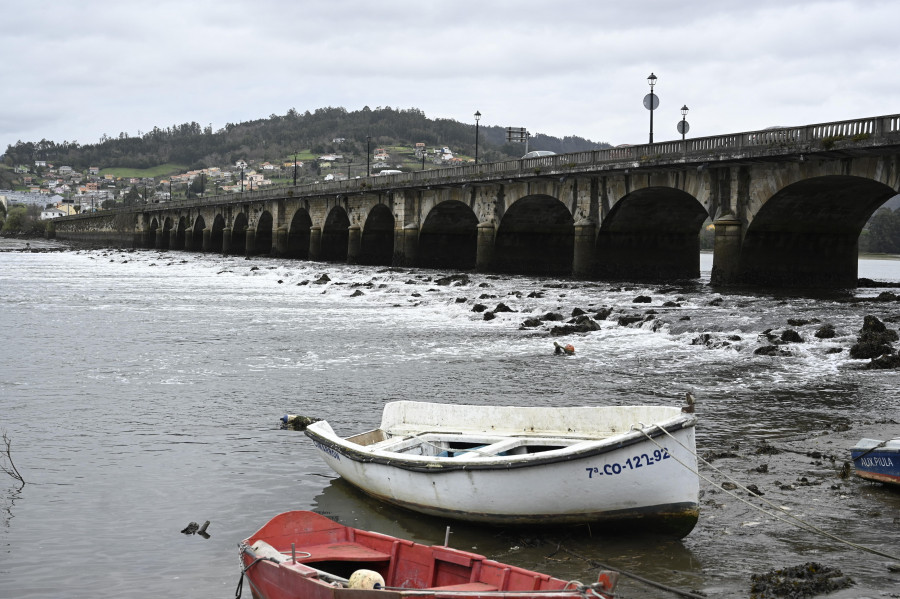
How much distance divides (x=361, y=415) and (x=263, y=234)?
74.2 metres

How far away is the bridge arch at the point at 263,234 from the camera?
8169 cm

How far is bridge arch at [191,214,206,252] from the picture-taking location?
9981cm

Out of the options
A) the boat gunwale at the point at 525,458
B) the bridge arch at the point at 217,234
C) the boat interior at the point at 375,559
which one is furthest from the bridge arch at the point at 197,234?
the boat interior at the point at 375,559

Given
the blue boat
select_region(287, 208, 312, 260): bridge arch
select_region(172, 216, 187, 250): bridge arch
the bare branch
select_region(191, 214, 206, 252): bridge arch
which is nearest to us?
the blue boat

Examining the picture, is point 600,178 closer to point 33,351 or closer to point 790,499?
point 33,351

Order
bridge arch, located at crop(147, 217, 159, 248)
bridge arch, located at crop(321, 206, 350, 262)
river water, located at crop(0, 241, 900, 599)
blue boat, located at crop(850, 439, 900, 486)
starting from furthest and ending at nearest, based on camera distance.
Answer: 1. bridge arch, located at crop(147, 217, 159, 248)
2. bridge arch, located at crop(321, 206, 350, 262)
3. blue boat, located at crop(850, 439, 900, 486)
4. river water, located at crop(0, 241, 900, 599)

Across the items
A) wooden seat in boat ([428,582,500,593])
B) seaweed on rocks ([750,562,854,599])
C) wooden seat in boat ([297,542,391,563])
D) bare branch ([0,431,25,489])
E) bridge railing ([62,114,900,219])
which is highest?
bridge railing ([62,114,900,219])

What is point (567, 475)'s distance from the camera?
7.17 meters

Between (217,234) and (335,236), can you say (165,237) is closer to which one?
(217,234)

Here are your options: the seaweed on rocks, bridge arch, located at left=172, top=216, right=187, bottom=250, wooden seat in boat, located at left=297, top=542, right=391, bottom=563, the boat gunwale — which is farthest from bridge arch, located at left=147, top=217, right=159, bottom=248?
the seaweed on rocks

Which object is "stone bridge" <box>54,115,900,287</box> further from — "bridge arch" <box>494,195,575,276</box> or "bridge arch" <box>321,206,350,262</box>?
"bridge arch" <box>321,206,350,262</box>

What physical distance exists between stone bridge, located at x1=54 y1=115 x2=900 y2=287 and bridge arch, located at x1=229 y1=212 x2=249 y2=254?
22.6 meters

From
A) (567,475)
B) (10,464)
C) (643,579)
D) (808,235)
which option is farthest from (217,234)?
(643,579)

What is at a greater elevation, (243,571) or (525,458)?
(525,458)
